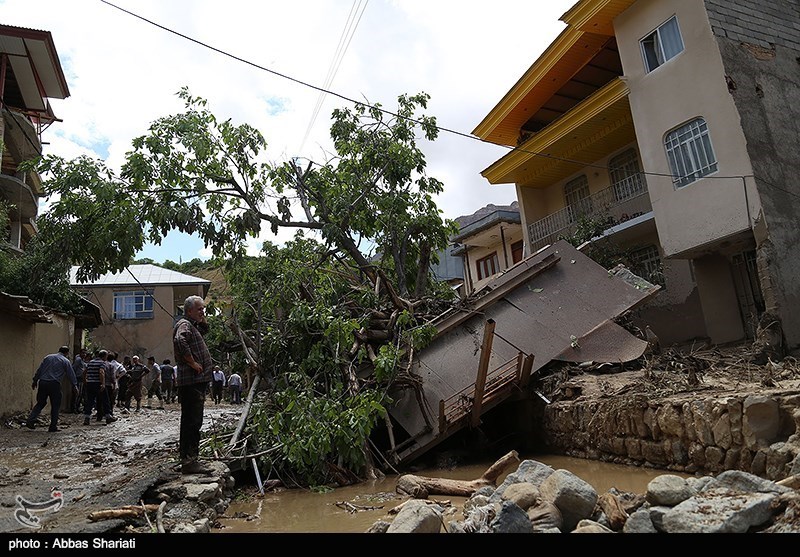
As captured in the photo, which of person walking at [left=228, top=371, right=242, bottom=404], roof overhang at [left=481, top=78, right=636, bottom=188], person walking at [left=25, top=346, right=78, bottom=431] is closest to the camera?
person walking at [left=25, top=346, right=78, bottom=431]

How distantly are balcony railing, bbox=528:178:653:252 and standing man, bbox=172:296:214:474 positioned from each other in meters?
12.2

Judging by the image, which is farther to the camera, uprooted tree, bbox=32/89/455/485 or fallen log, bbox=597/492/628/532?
uprooted tree, bbox=32/89/455/485

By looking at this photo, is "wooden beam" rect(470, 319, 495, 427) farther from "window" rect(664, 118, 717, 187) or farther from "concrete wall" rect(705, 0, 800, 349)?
"window" rect(664, 118, 717, 187)

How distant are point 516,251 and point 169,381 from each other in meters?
14.1

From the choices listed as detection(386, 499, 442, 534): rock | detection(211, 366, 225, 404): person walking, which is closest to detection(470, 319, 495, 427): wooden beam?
detection(386, 499, 442, 534): rock

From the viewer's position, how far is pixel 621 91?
13227 mm

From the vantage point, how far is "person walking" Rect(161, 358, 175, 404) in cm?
1850

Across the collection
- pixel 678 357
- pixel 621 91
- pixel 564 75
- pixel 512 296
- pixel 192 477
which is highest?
pixel 564 75

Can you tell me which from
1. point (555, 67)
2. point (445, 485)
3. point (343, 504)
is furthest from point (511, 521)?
point (555, 67)

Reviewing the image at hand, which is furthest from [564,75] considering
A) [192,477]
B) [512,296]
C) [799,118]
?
[192,477]

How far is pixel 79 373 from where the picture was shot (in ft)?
44.0
